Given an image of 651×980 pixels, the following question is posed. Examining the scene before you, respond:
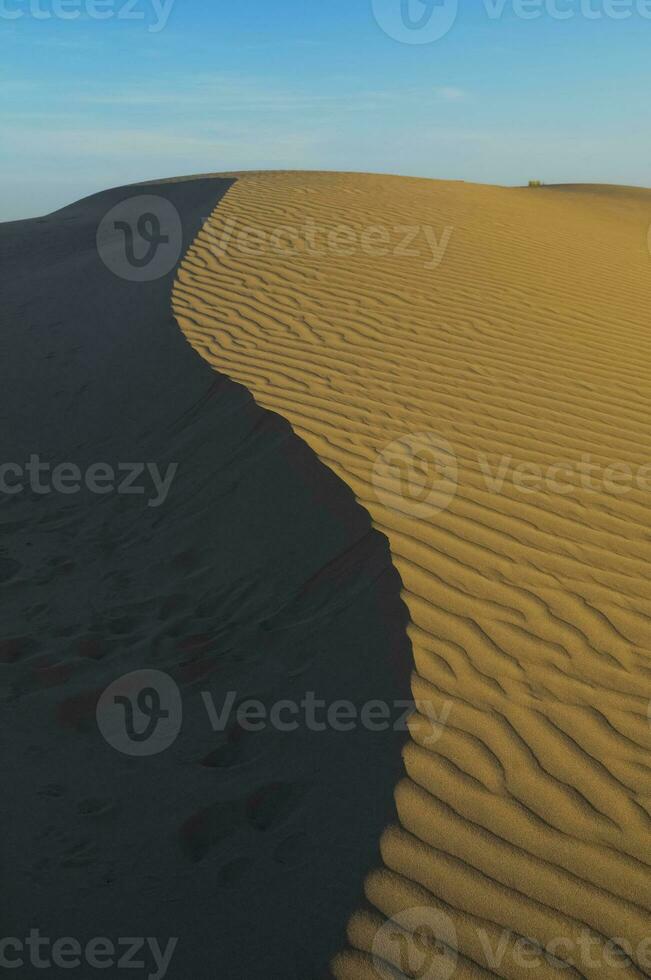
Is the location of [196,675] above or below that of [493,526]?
below

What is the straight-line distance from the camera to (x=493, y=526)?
169 inches

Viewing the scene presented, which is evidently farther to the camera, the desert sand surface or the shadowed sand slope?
the desert sand surface

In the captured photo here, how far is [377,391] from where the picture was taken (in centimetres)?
606

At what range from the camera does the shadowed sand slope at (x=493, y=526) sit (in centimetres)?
242

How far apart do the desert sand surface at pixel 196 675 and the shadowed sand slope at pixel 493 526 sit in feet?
0.60

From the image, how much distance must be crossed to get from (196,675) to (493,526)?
166cm

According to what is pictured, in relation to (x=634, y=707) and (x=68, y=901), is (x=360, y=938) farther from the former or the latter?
(x=634, y=707)

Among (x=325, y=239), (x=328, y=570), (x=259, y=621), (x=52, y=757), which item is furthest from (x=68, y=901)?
(x=325, y=239)

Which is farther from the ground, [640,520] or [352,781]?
[640,520]

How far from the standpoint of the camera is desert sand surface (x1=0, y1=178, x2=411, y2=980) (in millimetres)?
2592

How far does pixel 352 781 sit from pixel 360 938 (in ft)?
2.03

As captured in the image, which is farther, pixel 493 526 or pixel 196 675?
pixel 493 526

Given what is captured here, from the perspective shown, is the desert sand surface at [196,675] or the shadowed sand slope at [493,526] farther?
the desert sand surface at [196,675]

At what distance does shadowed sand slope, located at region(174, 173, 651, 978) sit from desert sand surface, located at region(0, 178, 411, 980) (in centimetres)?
18
